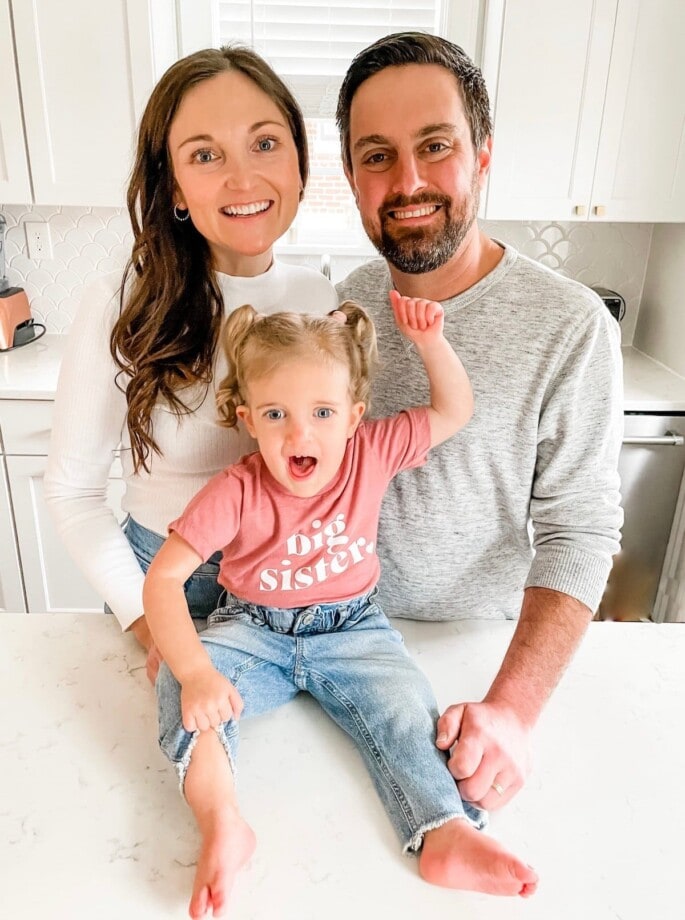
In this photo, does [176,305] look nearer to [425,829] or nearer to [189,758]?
[189,758]

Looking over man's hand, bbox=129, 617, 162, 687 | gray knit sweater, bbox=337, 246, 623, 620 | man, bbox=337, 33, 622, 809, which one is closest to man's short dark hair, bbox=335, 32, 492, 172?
man, bbox=337, 33, 622, 809

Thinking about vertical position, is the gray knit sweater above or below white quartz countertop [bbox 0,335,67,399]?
above

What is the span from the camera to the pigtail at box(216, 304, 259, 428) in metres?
1.02

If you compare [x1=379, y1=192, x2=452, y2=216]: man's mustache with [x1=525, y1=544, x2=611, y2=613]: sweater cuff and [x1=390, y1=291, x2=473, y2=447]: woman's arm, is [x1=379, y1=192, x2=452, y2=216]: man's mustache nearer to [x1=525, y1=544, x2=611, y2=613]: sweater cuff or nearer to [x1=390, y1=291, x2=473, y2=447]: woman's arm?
[x1=390, y1=291, x2=473, y2=447]: woman's arm

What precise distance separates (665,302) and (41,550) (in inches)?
96.9

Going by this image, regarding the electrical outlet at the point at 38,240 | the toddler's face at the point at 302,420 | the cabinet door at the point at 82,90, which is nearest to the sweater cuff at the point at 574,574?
the toddler's face at the point at 302,420

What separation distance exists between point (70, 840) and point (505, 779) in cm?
48

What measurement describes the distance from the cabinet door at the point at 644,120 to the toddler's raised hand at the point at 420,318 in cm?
176

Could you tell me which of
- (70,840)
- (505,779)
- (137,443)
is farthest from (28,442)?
(505,779)

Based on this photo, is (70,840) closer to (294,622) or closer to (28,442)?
(294,622)

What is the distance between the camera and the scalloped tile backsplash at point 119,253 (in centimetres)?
281

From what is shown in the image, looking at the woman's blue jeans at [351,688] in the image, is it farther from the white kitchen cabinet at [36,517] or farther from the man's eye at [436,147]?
the white kitchen cabinet at [36,517]

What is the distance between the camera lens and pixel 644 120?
7.70 feet

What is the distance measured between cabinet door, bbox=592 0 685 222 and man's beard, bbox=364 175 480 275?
146 cm
